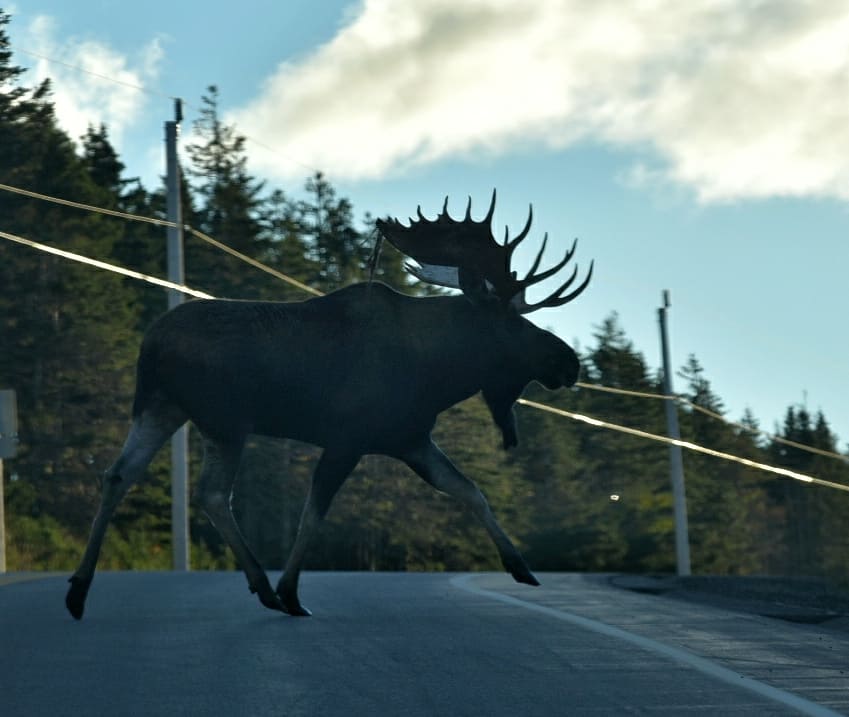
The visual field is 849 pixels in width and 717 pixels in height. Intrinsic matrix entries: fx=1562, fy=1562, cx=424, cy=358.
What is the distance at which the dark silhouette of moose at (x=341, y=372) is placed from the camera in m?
9.62

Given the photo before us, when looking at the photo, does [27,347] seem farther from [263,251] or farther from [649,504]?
[649,504]

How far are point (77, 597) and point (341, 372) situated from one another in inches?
84.0

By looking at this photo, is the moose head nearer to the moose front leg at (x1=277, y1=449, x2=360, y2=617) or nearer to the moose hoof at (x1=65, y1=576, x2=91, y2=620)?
the moose front leg at (x1=277, y1=449, x2=360, y2=617)

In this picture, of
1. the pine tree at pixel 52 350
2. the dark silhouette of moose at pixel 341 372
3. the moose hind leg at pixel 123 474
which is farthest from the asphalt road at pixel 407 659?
the pine tree at pixel 52 350

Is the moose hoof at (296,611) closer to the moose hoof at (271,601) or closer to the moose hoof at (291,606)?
the moose hoof at (291,606)

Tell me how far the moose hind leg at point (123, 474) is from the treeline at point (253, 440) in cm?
2039

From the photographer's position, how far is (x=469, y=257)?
32.8 feet

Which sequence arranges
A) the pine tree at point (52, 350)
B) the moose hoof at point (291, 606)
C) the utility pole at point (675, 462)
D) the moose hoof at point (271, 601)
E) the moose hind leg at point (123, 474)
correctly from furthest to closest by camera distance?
the pine tree at point (52, 350) < the utility pole at point (675, 462) < the moose hoof at point (291, 606) < the moose hoof at point (271, 601) < the moose hind leg at point (123, 474)

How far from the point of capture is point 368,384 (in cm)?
965

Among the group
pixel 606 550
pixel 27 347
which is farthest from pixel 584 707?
pixel 606 550

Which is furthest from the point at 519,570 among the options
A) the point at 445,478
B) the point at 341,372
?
the point at 341,372

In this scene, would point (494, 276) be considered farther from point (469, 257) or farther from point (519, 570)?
point (519, 570)

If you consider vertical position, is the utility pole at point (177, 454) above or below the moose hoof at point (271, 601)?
above

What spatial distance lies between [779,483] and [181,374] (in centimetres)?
14136
